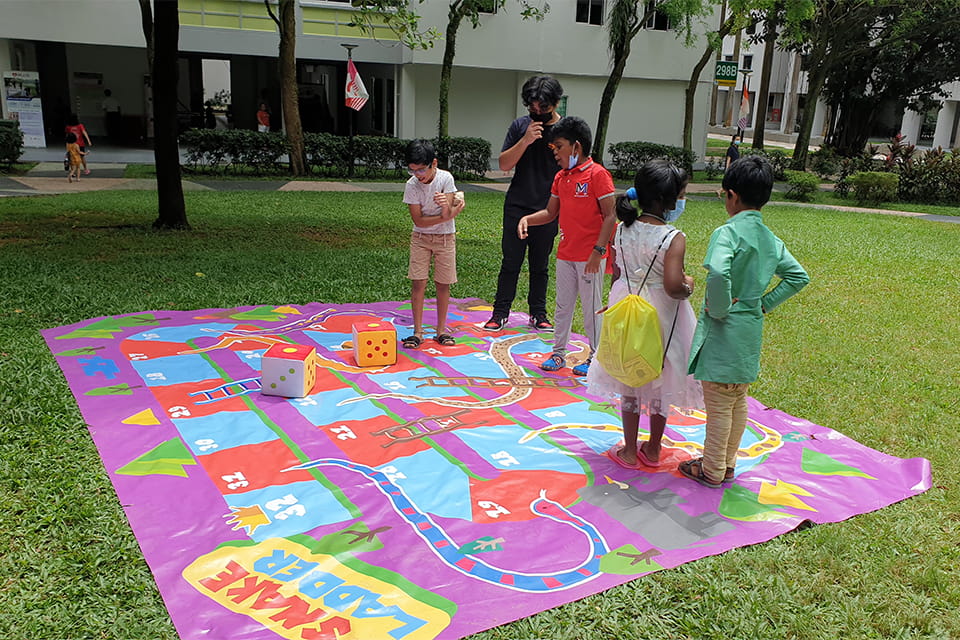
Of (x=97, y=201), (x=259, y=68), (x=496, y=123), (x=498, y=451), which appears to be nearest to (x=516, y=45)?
(x=496, y=123)

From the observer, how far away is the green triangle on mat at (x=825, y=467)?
4.29 m

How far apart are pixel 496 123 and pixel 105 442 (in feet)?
75.6

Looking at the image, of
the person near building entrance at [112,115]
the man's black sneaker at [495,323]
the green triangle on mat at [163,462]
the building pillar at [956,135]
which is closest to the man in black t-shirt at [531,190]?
the man's black sneaker at [495,323]

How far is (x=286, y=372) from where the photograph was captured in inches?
195

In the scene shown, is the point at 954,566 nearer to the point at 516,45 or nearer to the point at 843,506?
the point at 843,506

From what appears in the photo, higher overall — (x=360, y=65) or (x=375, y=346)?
(x=360, y=65)

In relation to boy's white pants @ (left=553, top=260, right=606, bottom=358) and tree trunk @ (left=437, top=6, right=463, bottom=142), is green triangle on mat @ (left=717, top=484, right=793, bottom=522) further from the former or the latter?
tree trunk @ (left=437, top=6, right=463, bottom=142)

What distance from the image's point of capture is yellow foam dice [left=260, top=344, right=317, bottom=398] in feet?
16.2

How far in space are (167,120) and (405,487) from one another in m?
8.67

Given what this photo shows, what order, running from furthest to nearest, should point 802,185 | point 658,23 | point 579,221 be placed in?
1. point 658,23
2. point 802,185
3. point 579,221

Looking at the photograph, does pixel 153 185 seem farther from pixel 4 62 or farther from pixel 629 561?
pixel 629 561

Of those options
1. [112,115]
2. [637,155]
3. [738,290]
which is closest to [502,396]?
[738,290]

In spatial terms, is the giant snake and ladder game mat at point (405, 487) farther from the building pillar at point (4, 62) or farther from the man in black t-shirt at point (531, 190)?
the building pillar at point (4, 62)

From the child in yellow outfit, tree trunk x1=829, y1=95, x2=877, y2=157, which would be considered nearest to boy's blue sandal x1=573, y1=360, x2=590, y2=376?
the child in yellow outfit
